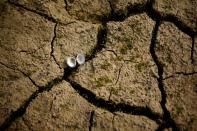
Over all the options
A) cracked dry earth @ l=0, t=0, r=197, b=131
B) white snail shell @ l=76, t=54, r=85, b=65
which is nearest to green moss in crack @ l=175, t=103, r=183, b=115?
cracked dry earth @ l=0, t=0, r=197, b=131

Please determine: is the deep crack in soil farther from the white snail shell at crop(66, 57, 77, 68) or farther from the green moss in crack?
the white snail shell at crop(66, 57, 77, 68)

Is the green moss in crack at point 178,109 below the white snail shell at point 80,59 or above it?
below

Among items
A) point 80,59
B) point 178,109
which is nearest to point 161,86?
point 178,109

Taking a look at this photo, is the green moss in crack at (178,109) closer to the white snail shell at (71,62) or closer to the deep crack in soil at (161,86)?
the deep crack in soil at (161,86)

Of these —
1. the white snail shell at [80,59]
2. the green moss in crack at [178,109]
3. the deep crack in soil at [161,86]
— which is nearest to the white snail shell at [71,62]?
the white snail shell at [80,59]

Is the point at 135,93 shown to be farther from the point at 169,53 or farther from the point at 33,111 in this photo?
the point at 33,111

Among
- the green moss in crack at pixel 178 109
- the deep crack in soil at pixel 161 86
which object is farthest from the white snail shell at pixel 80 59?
the green moss in crack at pixel 178 109

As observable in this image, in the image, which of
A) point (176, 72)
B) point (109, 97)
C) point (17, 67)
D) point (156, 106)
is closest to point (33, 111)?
point (17, 67)

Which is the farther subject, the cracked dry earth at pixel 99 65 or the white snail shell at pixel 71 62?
the white snail shell at pixel 71 62

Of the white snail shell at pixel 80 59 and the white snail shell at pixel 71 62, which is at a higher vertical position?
the white snail shell at pixel 80 59
